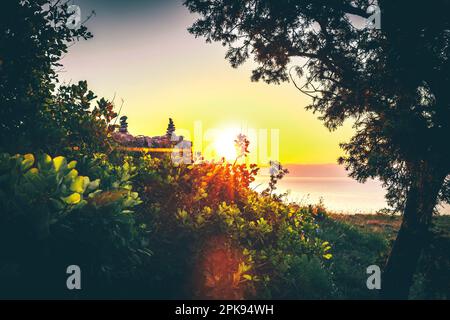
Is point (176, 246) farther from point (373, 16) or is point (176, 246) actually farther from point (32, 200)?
point (373, 16)

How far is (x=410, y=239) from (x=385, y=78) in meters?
2.89

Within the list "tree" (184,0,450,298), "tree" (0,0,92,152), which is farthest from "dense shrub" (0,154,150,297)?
"tree" (184,0,450,298)

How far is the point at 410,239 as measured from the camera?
603 centimetres

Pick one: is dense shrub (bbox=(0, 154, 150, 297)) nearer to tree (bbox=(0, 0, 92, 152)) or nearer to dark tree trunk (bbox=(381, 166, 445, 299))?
tree (bbox=(0, 0, 92, 152))

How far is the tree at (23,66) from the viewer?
3617 millimetres

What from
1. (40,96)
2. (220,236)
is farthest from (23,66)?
(220,236)

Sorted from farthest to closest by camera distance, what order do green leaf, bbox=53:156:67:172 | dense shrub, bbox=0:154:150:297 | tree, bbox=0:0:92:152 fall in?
tree, bbox=0:0:92:152 < green leaf, bbox=53:156:67:172 < dense shrub, bbox=0:154:150:297

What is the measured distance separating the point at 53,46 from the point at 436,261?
691 centimetres

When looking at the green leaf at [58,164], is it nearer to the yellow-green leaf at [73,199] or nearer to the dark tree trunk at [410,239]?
the yellow-green leaf at [73,199]

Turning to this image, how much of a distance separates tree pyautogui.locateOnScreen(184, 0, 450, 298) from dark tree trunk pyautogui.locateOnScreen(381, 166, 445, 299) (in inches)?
0.7

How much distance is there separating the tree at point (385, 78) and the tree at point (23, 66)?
3.25 meters

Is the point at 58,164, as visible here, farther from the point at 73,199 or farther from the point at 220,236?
the point at 220,236

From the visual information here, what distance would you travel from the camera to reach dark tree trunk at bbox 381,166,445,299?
569cm
